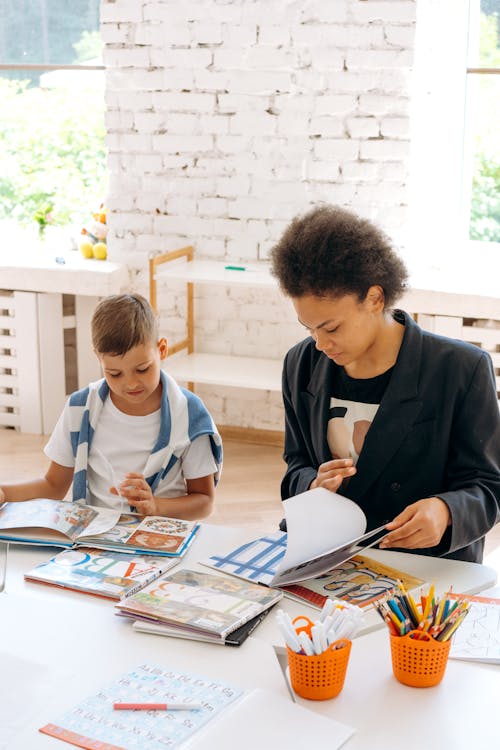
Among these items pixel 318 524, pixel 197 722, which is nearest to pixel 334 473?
pixel 318 524

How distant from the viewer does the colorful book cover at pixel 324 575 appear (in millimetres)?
1460

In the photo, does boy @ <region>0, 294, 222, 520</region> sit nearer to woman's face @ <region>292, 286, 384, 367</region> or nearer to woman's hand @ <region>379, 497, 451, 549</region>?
woman's face @ <region>292, 286, 384, 367</region>

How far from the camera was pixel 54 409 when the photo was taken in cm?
423

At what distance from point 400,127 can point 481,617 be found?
2.56m

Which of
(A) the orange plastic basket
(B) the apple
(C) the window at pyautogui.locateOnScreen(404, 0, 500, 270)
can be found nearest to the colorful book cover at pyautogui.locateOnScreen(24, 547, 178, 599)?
(A) the orange plastic basket

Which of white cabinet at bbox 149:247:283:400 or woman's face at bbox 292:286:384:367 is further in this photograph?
white cabinet at bbox 149:247:283:400

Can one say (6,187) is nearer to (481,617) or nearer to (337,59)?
(337,59)

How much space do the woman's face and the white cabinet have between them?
1.84m

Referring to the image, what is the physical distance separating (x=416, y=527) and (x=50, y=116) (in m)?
3.37

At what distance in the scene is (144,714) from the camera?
1.15 metres

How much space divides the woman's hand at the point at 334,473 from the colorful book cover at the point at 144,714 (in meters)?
0.44

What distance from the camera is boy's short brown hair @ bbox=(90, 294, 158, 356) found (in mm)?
1970

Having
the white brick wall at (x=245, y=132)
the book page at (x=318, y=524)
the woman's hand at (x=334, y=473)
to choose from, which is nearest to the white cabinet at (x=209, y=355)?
the white brick wall at (x=245, y=132)

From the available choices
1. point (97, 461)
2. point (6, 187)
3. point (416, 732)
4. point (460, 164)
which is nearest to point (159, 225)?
point (6, 187)
